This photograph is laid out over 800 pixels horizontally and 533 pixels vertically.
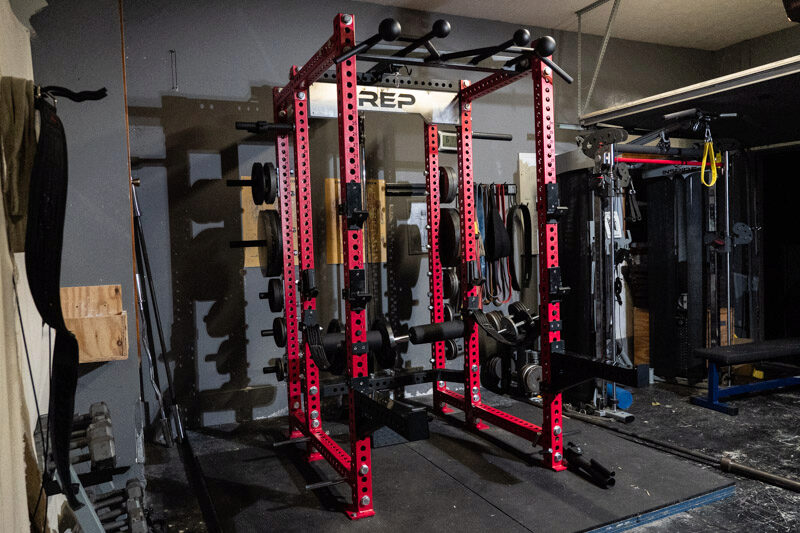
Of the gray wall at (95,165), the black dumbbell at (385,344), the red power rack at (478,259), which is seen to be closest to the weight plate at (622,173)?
the red power rack at (478,259)

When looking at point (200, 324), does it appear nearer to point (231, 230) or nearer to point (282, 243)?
point (231, 230)

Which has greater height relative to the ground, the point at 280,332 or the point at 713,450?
the point at 280,332

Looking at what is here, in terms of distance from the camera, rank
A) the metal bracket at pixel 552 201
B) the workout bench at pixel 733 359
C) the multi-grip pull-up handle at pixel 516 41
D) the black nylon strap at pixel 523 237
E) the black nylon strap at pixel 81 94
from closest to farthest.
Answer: the black nylon strap at pixel 81 94, the multi-grip pull-up handle at pixel 516 41, the metal bracket at pixel 552 201, the workout bench at pixel 733 359, the black nylon strap at pixel 523 237

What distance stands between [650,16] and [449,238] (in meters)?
3.04

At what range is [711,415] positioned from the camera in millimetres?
4172

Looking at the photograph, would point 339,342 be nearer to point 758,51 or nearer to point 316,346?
point 316,346

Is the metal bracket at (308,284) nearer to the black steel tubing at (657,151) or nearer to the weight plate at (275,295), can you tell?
the weight plate at (275,295)

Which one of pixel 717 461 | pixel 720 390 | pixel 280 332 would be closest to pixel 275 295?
pixel 280 332

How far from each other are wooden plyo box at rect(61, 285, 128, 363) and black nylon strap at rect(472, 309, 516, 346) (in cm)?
209

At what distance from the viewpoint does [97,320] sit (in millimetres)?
2693

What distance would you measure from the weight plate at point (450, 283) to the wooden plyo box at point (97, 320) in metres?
2.19

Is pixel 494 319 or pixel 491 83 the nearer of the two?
pixel 491 83

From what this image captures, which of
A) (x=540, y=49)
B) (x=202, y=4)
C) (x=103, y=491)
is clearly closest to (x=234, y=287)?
(x=103, y=491)

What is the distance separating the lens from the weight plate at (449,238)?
12.8 feet
